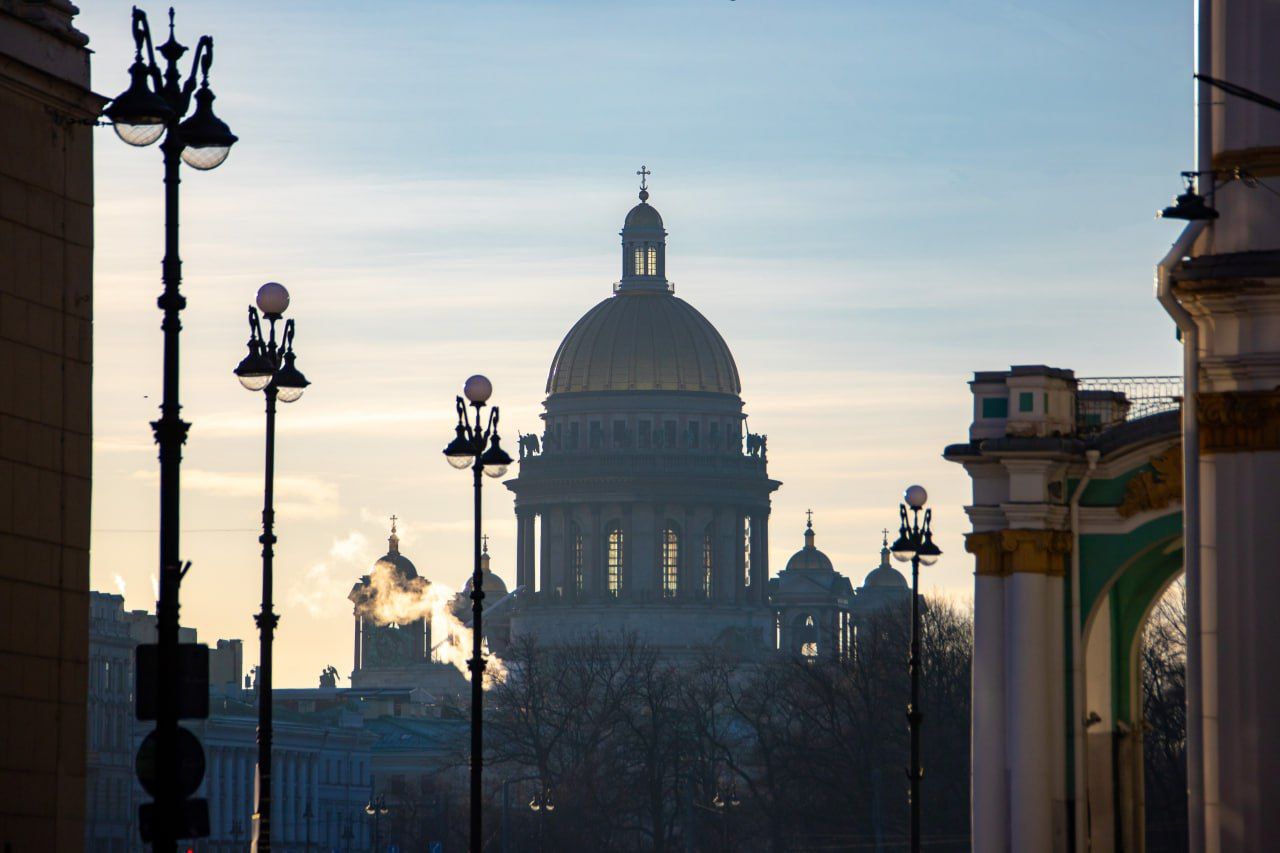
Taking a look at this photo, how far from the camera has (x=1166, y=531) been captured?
49.5m

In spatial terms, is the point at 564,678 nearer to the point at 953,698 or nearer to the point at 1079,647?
the point at 953,698

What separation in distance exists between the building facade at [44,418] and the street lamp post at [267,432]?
11.3ft

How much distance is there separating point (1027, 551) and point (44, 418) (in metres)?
24.5

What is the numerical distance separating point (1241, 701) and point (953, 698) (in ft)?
207

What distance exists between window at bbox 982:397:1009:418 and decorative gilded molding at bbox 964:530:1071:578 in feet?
5.87

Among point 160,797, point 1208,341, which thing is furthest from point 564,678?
point 160,797

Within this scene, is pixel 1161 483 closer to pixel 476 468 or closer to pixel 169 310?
pixel 476 468

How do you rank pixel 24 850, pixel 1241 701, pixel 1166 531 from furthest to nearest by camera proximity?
pixel 1166 531 < pixel 1241 701 < pixel 24 850

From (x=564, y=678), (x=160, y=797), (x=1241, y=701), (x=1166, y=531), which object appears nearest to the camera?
(x=160, y=797)

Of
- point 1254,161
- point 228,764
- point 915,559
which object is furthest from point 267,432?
point 228,764

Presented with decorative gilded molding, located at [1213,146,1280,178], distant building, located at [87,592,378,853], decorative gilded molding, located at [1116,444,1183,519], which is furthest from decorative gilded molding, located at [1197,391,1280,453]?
distant building, located at [87,592,378,853]

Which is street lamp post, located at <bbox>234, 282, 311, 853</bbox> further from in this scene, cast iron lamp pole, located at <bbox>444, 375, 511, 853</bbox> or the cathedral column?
the cathedral column

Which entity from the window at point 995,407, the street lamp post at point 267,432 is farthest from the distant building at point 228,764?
the street lamp post at point 267,432

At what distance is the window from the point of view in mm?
51250
